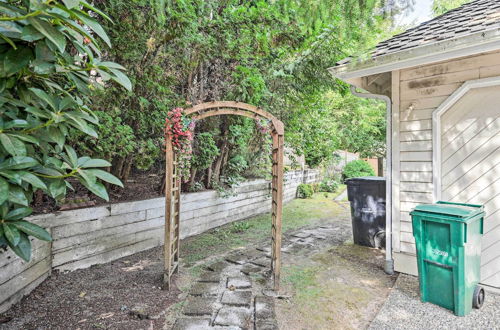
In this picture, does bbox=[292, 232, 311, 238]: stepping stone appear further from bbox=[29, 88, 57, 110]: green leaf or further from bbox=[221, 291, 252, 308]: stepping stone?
bbox=[29, 88, 57, 110]: green leaf

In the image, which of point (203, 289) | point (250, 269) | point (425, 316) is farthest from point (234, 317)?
point (425, 316)

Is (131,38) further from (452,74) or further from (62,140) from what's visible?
(452,74)

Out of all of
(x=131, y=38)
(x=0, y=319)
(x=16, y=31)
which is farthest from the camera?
(x=131, y=38)

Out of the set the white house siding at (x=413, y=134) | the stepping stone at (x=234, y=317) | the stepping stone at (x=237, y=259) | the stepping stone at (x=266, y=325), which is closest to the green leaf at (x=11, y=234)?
the stepping stone at (x=234, y=317)

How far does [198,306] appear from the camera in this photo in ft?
7.88

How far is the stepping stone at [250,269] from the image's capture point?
3.16 meters

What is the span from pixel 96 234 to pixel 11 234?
238 cm

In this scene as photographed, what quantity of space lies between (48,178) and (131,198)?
9.15ft

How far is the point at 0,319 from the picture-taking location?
81.7 inches

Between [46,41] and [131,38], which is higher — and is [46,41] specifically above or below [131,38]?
below

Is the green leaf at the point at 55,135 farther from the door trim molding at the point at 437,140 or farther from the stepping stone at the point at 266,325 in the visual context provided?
the door trim molding at the point at 437,140

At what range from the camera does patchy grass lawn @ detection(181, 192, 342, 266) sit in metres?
3.92

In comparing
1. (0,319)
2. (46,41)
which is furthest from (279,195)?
(0,319)

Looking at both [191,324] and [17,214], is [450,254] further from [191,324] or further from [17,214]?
[17,214]
